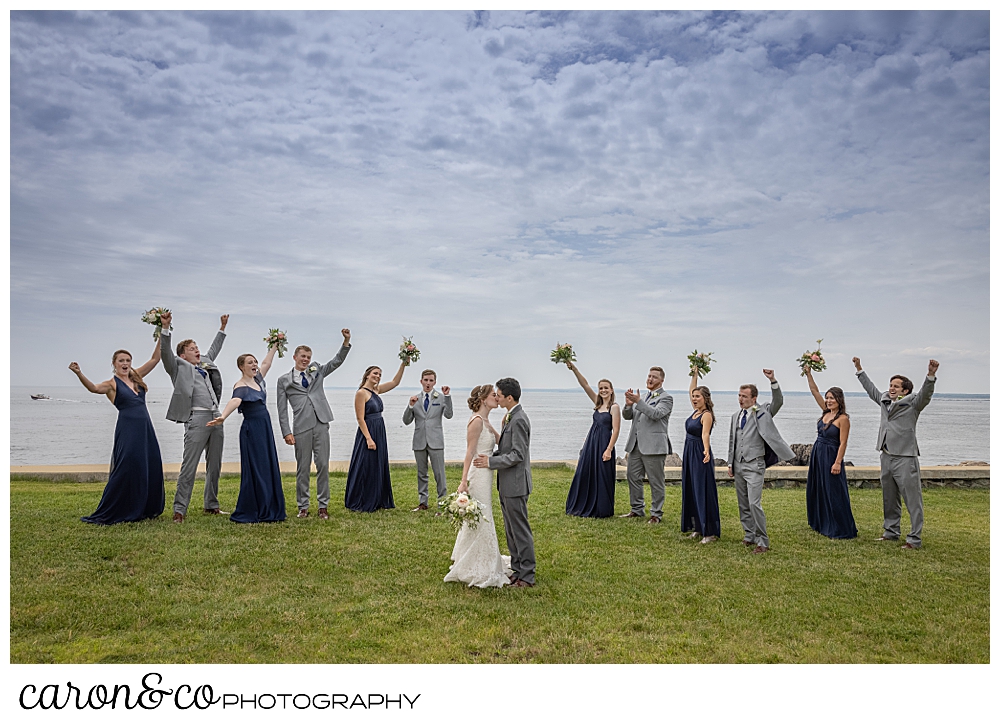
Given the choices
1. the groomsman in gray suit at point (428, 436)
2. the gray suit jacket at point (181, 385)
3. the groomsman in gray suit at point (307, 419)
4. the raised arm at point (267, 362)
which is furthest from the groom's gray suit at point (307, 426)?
the groomsman in gray suit at point (428, 436)

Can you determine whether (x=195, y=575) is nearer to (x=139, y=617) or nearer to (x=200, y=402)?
(x=139, y=617)

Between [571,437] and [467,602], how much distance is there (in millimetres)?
20016

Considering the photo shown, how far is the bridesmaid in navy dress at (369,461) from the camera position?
8328mm

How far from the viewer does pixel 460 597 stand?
16.8 ft

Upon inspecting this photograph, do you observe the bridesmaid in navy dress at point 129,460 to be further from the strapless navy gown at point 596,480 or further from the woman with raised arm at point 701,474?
the woman with raised arm at point 701,474

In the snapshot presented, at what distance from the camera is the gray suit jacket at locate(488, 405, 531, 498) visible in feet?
17.4

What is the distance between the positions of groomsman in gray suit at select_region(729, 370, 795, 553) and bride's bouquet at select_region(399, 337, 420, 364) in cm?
382

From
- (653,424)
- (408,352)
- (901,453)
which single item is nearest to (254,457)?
(408,352)

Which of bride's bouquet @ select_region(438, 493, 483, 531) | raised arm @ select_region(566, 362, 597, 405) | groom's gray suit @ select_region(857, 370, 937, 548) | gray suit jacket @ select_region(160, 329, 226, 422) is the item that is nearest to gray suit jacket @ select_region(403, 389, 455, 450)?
raised arm @ select_region(566, 362, 597, 405)

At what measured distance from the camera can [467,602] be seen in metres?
5.01

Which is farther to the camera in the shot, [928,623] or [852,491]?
[852,491]

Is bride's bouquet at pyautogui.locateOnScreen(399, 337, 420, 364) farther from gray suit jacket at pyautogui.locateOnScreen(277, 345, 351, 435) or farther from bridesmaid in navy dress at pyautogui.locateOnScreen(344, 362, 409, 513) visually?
gray suit jacket at pyautogui.locateOnScreen(277, 345, 351, 435)

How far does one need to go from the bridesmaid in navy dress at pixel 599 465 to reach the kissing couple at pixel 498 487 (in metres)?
2.95

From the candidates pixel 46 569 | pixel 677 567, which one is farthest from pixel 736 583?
pixel 46 569
